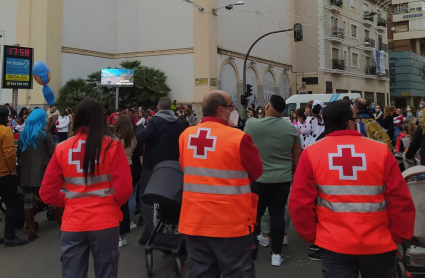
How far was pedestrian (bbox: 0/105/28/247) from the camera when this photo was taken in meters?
5.26

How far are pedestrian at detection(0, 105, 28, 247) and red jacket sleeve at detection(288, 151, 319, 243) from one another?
14.0 ft

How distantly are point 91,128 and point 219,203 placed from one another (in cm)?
120

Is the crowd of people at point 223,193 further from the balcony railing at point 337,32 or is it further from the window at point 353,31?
the window at point 353,31

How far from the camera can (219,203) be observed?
8.93ft

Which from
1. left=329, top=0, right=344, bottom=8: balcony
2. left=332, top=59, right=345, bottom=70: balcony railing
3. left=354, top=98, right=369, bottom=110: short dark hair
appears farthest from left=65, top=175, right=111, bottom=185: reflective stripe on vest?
left=329, top=0, right=344, bottom=8: balcony

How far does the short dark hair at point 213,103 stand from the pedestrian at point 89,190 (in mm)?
787

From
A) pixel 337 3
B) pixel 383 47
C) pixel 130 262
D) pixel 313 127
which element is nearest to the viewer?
pixel 130 262

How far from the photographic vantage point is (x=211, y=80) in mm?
25031

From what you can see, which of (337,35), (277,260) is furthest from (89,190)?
(337,35)

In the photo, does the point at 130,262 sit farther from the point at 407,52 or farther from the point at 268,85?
the point at 407,52

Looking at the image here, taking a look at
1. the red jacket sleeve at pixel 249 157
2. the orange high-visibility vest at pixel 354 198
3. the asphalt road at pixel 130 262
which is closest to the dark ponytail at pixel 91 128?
the red jacket sleeve at pixel 249 157

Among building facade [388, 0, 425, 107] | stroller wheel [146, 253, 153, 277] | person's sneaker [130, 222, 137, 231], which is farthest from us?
building facade [388, 0, 425, 107]

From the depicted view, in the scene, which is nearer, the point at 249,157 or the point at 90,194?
the point at 249,157

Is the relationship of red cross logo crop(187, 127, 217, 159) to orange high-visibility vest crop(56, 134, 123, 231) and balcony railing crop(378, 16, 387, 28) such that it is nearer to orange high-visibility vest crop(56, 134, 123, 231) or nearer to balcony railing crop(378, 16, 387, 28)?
orange high-visibility vest crop(56, 134, 123, 231)
